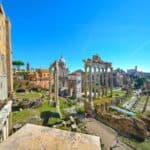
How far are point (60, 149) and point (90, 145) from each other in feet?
1.94

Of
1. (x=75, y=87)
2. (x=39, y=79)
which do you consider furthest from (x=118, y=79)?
(x=75, y=87)

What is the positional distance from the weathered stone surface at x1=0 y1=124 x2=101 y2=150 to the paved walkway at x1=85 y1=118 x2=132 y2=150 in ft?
39.3

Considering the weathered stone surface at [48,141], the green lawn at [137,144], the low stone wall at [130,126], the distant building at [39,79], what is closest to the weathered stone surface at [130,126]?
the low stone wall at [130,126]

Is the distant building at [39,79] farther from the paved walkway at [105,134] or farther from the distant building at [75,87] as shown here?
the paved walkway at [105,134]

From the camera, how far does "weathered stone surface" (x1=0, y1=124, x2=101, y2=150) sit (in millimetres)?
3354

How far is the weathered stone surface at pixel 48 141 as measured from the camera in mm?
3354

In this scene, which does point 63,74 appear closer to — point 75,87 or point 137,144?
point 75,87

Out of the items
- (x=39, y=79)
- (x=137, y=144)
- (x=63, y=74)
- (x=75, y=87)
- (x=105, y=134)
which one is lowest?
(x=137, y=144)

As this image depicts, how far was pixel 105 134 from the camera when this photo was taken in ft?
59.5

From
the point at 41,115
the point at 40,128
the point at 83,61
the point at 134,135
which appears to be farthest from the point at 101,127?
the point at 40,128

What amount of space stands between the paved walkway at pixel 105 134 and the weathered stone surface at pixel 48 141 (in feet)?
39.3

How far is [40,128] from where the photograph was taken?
4.12 metres

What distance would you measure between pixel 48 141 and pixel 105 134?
51.6 ft

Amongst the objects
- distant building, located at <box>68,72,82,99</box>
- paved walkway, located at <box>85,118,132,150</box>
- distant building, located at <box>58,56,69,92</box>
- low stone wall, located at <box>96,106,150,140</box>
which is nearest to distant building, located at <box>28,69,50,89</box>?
distant building, located at <box>58,56,69,92</box>
